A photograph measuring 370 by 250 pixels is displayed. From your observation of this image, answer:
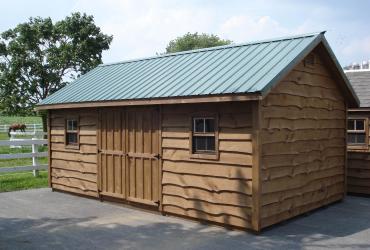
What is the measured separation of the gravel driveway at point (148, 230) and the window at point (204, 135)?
1.52 metres

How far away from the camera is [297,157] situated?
9.72 m

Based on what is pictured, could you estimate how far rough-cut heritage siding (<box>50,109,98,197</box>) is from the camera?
39.7 ft

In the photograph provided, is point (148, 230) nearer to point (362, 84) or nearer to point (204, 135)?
point (204, 135)

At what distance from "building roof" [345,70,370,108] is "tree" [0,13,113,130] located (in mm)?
23758

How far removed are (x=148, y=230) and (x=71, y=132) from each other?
507 centimetres

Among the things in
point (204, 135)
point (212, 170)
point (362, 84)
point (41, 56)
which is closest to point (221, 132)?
point (204, 135)

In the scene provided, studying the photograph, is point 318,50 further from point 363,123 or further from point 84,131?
point 84,131

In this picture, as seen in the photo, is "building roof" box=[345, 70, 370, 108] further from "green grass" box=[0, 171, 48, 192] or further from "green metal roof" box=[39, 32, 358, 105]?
"green grass" box=[0, 171, 48, 192]

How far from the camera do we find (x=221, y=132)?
29.3 ft

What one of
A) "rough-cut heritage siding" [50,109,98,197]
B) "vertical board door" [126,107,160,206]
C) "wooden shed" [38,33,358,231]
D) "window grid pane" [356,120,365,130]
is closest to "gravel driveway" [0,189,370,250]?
"wooden shed" [38,33,358,231]

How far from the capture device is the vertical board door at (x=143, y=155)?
33.9 feet

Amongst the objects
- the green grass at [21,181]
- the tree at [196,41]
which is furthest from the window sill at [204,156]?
the tree at [196,41]

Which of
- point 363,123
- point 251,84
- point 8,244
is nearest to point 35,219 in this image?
point 8,244

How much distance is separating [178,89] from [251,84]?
1.84m
